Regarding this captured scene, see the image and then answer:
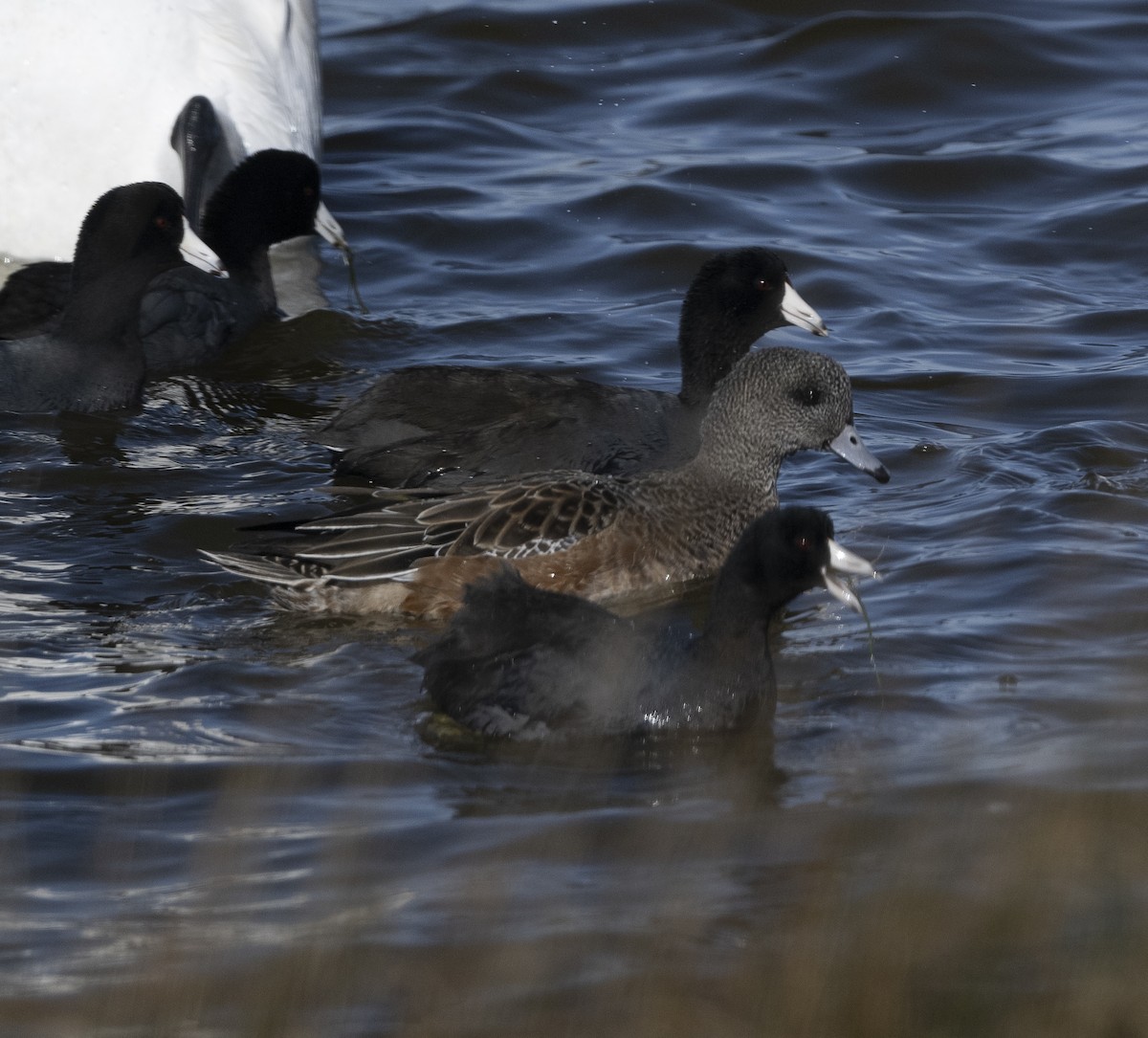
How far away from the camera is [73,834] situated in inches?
195

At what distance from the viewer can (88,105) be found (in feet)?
33.6

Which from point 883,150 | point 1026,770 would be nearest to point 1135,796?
point 1026,770

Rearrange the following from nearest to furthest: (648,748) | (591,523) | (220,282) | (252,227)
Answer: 1. (648,748)
2. (591,523)
3. (220,282)
4. (252,227)

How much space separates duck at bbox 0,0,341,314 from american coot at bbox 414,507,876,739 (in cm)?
511

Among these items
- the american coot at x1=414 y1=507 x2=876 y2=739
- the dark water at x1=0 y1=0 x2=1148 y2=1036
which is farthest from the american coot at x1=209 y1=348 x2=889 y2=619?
the american coot at x1=414 y1=507 x2=876 y2=739

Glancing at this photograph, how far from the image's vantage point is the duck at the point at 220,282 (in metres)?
9.51

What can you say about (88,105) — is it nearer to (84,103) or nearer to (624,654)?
(84,103)

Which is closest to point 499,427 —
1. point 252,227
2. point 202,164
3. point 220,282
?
point 220,282

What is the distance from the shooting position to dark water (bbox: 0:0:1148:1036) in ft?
13.3

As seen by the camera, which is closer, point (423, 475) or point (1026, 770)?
point (1026, 770)

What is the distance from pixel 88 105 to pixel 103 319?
182 cm

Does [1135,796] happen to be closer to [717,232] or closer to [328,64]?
[717,232]

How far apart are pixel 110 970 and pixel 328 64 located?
1142cm

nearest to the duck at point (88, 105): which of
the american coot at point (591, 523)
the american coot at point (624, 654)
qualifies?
the american coot at point (591, 523)
